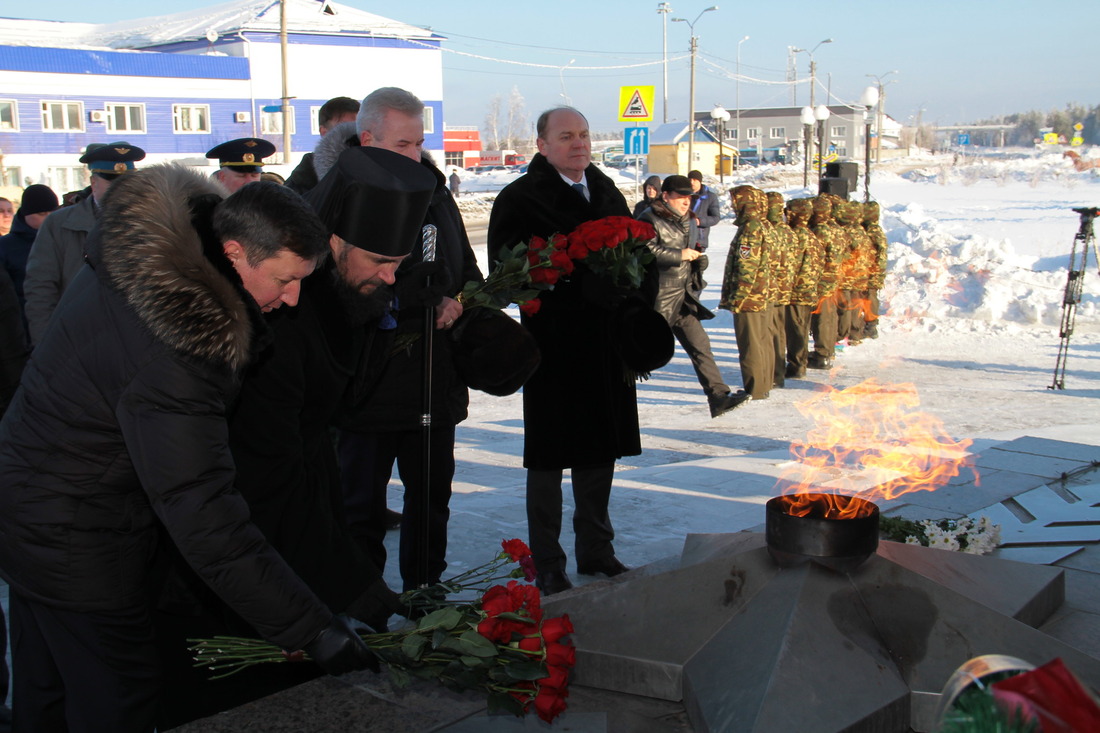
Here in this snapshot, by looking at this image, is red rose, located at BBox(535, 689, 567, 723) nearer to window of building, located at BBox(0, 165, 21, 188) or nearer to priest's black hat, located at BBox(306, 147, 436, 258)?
priest's black hat, located at BBox(306, 147, 436, 258)

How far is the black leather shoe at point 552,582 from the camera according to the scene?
13.8ft

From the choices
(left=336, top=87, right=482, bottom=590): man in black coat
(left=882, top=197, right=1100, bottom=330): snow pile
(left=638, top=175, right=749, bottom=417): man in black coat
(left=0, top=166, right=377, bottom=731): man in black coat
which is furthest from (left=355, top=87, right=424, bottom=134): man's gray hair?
(left=882, top=197, right=1100, bottom=330): snow pile

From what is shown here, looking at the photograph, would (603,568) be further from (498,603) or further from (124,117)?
(124,117)

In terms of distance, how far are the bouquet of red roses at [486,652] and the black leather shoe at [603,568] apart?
1.68 m

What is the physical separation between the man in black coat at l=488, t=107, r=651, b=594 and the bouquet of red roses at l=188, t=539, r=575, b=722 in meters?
1.56

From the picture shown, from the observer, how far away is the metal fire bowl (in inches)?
120

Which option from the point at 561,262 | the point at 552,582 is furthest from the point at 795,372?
the point at 561,262

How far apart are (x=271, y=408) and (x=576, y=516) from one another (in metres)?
2.07

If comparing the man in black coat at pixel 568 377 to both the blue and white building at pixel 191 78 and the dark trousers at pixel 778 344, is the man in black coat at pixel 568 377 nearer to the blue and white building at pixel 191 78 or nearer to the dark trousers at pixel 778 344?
the dark trousers at pixel 778 344

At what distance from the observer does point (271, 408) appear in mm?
2684

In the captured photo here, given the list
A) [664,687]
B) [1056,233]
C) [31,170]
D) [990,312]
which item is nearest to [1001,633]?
[664,687]

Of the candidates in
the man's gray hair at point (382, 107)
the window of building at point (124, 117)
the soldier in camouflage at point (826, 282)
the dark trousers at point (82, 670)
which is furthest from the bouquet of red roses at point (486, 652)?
the window of building at point (124, 117)

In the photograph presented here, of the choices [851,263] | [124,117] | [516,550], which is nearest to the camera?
[516,550]

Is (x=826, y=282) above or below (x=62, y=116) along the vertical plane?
below
